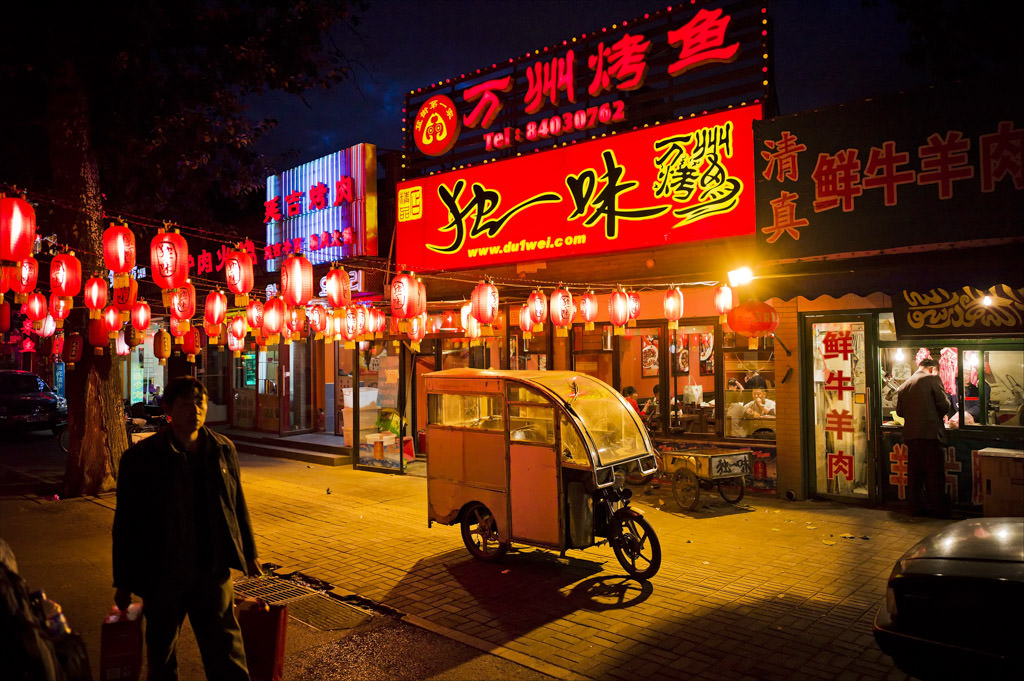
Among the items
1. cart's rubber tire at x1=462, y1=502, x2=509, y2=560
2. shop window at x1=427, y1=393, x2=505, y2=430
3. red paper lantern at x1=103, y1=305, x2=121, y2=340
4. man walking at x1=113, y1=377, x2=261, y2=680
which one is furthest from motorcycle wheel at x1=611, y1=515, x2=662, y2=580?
red paper lantern at x1=103, y1=305, x2=121, y2=340

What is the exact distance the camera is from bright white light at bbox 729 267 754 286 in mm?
10164

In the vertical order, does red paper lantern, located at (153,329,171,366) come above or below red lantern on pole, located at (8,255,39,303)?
below

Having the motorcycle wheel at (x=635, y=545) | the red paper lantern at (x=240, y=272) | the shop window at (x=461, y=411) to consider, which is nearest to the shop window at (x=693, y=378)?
the shop window at (x=461, y=411)

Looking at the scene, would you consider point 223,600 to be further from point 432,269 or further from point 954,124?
point 432,269

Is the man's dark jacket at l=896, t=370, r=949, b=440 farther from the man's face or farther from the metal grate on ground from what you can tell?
the man's face

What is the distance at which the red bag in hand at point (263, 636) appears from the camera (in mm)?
4320

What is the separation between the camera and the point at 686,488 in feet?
33.9

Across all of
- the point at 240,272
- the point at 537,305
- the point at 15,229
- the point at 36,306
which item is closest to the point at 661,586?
the point at 537,305

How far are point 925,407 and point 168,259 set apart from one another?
11325 mm

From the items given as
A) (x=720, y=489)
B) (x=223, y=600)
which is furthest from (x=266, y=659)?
(x=720, y=489)

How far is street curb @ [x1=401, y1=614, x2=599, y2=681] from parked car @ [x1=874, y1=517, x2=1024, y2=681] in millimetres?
2160

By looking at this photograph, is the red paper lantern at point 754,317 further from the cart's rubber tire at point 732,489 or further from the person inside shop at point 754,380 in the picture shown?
the cart's rubber tire at point 732,489

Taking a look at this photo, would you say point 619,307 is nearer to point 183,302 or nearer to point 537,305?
point 537,305

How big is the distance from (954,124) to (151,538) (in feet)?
30.0
